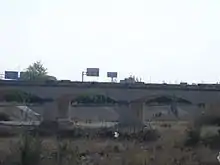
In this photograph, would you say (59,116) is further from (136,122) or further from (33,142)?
(33,142)

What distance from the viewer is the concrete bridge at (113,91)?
82.4 metres

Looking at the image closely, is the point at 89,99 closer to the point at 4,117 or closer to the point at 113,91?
the point at 113,91

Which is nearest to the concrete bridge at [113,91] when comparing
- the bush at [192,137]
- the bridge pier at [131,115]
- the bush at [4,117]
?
the bridge pier at [131,115]

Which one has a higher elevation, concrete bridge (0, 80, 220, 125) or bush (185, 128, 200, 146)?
concrete bridge (0, 80, 220, 125)

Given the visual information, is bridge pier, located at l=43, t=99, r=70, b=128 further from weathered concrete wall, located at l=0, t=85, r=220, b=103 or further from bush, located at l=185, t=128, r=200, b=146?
bush, located at l=185, t=128, r=200, b=146

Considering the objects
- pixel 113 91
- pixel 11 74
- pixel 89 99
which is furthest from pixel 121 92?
pixel 11 74

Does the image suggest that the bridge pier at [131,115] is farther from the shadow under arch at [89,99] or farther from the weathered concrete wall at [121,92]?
the weathered concrete wall at [121,92]

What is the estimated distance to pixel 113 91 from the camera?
284ft

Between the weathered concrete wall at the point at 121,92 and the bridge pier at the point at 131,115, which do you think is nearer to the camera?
the bridge pier at the point at 131,115

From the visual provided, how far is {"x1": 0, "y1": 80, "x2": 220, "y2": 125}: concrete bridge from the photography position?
82.4 metres

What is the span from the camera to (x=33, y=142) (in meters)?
20.2

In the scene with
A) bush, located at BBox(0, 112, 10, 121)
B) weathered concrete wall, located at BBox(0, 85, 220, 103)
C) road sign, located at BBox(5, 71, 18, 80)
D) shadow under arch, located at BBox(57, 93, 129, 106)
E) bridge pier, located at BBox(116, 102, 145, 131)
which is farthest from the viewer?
road sign, located at BBox(5, 71, 18, 80)

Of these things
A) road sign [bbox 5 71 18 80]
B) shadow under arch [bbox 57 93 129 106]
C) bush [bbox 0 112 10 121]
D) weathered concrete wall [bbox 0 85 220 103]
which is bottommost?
bush [bbox 0 112 10 121]

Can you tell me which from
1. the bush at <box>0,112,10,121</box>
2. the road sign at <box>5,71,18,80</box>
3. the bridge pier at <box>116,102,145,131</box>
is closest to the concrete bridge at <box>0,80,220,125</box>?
the bridge pier at <box>116,102,145,131</box>
